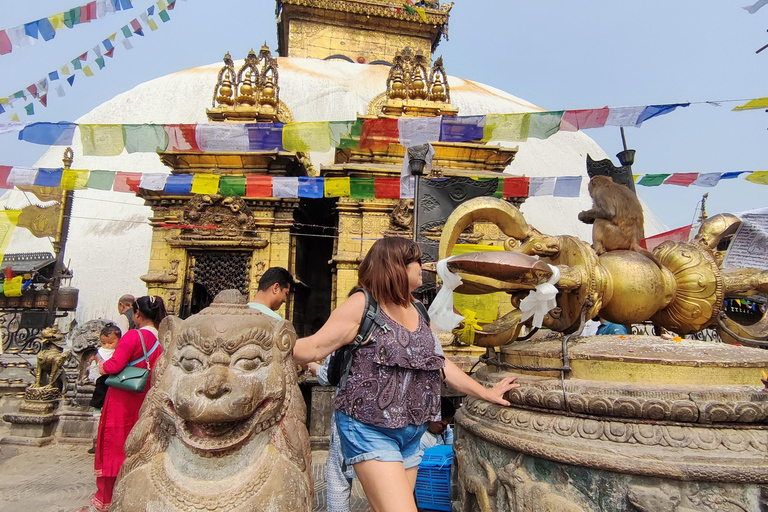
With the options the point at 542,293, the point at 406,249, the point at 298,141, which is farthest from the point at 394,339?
the point at 298,141

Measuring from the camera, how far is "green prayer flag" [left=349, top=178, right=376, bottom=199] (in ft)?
26.5

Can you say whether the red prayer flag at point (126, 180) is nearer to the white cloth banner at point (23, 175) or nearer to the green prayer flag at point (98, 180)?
the green prayer flag at point (98, 180)

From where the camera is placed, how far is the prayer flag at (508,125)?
7551 mm

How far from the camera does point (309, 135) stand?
25.5 ft

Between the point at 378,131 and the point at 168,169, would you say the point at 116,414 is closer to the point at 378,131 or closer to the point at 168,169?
the point at 378,131

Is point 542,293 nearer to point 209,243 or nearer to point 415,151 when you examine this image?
point 415,151

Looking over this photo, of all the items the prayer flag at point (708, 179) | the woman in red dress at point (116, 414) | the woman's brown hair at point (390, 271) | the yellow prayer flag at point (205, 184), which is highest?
the prayer flag at point (708, 179)

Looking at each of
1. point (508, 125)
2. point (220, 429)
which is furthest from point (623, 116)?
point (220, 429)

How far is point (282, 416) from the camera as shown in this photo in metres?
1.98

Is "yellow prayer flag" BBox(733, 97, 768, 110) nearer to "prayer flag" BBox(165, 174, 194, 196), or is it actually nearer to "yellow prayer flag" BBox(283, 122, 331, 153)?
"yellow prayer flag" BBox(283, 122, 331, 153)

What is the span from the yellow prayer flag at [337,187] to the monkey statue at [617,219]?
5.71 meters

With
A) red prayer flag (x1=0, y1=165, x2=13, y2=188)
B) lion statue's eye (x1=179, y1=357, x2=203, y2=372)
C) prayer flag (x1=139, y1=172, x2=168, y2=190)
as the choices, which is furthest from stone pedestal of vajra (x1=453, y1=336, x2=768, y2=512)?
red prayer flag (x1=0, y1=165, x2=13, y2=188)

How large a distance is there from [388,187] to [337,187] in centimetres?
91

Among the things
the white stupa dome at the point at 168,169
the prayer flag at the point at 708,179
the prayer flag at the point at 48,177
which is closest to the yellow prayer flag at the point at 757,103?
the prayer flag at the point at 708,179
